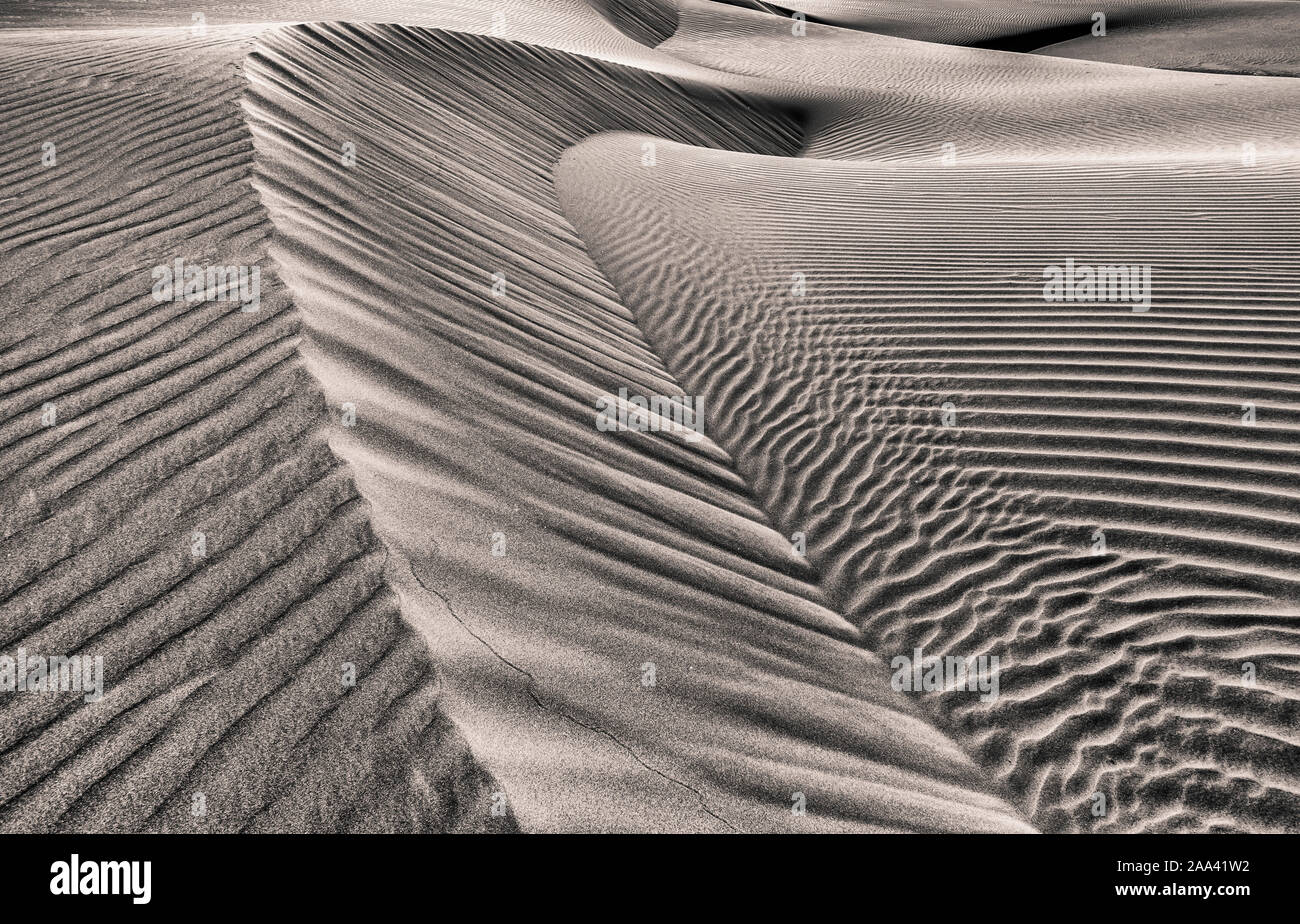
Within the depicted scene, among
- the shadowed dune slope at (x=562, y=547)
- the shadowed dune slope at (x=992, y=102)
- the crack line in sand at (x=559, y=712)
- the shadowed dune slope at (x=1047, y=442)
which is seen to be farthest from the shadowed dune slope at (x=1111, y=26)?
the crack line in sand at (x=559, y=712)

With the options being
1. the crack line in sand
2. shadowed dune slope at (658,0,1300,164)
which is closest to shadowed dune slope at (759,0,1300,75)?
shadowed dune slope at (658,0,1300,164)

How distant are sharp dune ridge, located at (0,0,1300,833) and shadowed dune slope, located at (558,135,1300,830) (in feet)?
0.07

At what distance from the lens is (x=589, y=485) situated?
3943mm

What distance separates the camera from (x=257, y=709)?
2455mm

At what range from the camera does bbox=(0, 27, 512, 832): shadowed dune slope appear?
7.52 feet

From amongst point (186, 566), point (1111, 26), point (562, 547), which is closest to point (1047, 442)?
point (562, 547)

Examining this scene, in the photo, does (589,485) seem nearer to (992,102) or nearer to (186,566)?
(186,566)

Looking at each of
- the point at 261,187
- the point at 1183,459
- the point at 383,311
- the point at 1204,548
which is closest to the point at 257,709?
the point at 383,311

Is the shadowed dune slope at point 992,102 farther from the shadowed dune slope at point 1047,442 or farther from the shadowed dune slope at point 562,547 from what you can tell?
the shadowed dune slope at point 562,547

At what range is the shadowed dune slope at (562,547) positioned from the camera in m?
2.75

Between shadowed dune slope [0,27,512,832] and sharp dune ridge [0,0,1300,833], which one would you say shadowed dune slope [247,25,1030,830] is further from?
shadowed dune slope [0,27,512,832]

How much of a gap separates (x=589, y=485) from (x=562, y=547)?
50cm

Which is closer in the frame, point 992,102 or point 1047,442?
point 1047,442
